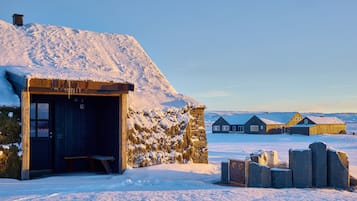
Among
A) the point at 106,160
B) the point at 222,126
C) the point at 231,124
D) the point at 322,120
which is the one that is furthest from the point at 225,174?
the point at 222,126

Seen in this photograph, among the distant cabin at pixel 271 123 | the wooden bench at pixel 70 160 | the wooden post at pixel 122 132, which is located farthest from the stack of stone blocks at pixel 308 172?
the distant cabin at pixel 271 123

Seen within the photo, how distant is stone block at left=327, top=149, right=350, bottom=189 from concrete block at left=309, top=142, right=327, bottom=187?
0.16 m

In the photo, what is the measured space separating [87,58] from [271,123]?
4965cm

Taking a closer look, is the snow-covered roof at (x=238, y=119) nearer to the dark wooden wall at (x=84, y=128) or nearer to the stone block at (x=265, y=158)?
the stone block at (x=265, y=158)

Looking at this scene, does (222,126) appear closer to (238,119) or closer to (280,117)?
(238,119)

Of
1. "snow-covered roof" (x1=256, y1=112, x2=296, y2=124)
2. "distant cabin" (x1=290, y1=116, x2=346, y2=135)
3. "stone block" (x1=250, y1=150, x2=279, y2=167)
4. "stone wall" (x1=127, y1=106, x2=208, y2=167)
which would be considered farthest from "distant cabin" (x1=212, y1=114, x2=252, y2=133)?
"stone block" (x1=250, y1=150, x2=279, y2=167)

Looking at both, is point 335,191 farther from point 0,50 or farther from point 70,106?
point 0,50

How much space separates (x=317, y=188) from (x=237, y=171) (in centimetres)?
200

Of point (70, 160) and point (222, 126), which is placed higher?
point (70, 160)

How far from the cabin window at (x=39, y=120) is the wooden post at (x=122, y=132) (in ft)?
7.21

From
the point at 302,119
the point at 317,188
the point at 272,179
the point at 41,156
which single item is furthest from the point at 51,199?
the point at 302,119

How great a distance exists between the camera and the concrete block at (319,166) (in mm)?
10241

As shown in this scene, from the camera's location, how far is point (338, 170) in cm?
1021

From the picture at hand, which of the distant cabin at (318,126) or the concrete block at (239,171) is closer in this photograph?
the concrete block at (239,171)
